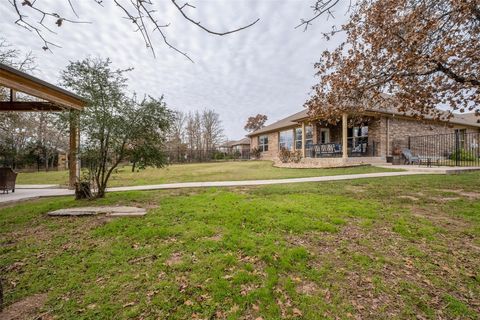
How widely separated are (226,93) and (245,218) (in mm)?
20191

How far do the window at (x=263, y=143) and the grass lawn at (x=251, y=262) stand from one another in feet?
72.3

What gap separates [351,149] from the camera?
55.1 feet

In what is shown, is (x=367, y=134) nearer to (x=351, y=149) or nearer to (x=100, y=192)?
(x=351, y=149)

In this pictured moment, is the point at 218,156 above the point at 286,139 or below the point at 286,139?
below

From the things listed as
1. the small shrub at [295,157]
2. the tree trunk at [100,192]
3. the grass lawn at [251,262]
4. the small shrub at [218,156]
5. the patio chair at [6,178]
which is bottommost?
the grass lawn at [251,262]

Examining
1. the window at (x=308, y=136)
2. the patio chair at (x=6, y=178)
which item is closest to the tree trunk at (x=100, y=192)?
the patio chair at (x=6, y=178)

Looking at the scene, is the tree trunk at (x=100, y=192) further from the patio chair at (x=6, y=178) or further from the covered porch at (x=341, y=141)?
the covered porch at (x=341, y=141)

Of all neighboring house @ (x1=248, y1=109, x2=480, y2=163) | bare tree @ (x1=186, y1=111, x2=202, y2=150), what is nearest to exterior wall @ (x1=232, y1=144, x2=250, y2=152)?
bare tree @ (x1=186, y1=111, x2=202, y2=150)

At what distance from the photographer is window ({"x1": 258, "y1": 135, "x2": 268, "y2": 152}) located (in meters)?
27.1

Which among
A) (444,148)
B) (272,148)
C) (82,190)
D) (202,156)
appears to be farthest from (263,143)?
(82,190)

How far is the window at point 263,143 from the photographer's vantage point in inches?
1065

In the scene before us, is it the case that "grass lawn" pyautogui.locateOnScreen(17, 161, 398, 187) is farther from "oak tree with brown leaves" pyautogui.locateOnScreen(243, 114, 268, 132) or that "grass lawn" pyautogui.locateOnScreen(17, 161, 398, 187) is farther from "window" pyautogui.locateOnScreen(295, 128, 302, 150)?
"oak tree with brown leaves" pyautogui.locateOnScreen(243, 114, 268, 132)

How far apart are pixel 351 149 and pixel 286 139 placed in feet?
24.2

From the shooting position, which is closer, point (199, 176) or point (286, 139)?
point (199, 176)
